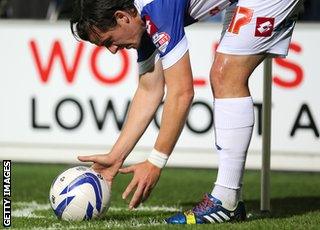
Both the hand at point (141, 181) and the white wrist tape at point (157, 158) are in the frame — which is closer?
the hand at point (141, 181)

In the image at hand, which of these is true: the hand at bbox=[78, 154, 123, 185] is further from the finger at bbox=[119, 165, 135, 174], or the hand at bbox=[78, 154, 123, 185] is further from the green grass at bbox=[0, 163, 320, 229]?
the finger at bbox=[119, 165, 135, 174]

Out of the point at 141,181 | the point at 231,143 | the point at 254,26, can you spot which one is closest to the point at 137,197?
the point at 141,181

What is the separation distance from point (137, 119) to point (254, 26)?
40.3 inches

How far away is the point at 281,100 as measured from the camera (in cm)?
1087

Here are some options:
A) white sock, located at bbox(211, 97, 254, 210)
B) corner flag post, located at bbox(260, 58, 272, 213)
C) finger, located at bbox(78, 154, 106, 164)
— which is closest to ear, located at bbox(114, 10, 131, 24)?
white sock, located at bbox(211, 97, 254, 210)

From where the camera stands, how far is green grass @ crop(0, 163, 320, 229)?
653 centimetres

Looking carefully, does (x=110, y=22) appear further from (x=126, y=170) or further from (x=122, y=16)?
(x=126, y=170)

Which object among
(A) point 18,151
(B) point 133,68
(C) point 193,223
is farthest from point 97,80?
(C) point 193,223

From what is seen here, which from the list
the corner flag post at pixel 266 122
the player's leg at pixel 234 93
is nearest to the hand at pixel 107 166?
the player's leg at pixel 234 93

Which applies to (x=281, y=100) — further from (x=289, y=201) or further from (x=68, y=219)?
(x=68, y=219)

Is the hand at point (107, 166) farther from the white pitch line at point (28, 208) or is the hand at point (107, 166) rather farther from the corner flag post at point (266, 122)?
the corner flag post at point (266, 122)

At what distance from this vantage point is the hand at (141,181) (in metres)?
6.08

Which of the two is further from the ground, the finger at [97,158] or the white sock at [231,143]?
the white sock at [231,143]

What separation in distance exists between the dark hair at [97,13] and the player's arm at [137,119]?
0.62 meters
